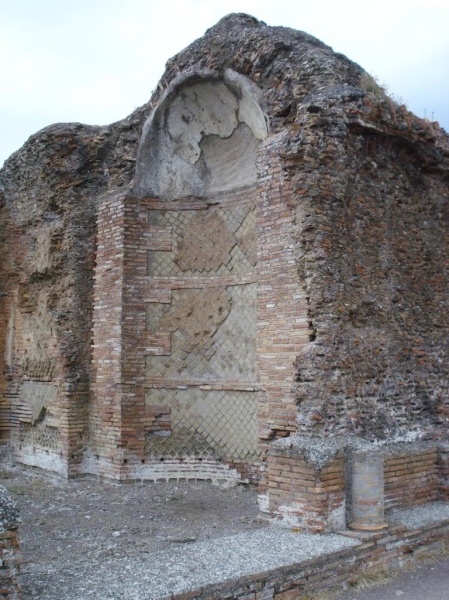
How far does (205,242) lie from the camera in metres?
9.34

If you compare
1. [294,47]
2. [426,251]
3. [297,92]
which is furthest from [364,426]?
[294,47]

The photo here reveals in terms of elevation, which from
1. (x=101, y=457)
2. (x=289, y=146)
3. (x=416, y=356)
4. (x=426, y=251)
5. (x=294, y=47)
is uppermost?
(x=294, y=47)

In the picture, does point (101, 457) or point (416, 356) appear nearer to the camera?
point (416, 356)

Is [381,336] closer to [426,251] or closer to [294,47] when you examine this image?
[426,251]

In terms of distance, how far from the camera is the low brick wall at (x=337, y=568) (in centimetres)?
443

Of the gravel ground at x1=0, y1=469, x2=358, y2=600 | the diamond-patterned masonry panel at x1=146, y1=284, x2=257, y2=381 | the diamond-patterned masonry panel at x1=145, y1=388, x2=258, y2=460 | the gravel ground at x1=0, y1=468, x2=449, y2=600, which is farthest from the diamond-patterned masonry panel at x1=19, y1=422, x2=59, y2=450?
the diamond-patterned masonry panel at x1=146, y1=284, x2=257, y2=381

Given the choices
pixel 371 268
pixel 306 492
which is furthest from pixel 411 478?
pixel 371 268

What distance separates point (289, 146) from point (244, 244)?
2.53m

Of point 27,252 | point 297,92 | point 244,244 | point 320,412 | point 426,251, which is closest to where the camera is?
point 320,412

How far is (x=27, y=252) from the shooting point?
10.9 meters

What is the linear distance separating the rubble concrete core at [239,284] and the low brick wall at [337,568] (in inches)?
16.0

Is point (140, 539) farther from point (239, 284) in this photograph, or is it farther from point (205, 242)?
point (205, 242)

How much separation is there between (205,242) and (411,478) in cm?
445

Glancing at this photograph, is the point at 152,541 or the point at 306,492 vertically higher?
the point at 306,492
